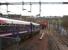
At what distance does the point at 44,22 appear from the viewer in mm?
72062

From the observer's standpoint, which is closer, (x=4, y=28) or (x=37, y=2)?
(x=4, y=28)

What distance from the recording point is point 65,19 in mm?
70562

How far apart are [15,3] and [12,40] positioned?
74.7ft

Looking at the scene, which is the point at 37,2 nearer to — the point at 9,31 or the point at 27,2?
the point at 27,2

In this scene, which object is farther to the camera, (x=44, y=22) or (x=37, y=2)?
(x=44, y=22)

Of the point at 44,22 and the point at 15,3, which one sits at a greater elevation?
the point at 15,3

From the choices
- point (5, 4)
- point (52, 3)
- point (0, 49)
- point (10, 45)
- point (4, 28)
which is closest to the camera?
point (0, 49)

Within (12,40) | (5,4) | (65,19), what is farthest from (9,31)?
(65,19)

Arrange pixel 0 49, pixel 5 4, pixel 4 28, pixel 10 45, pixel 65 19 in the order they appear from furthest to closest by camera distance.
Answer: pixel 65 19
pixel 5 4
pixel 4 28
pixel 10 45
pixel 0 49

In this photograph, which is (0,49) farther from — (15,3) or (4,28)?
(15,3)

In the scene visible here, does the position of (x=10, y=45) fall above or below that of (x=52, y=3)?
below

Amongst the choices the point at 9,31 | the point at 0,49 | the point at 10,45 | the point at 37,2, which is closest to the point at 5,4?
the point at 37,2

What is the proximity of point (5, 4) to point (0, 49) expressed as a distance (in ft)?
71.2

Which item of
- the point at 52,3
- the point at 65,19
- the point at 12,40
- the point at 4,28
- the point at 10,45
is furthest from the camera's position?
the point at 65,19
